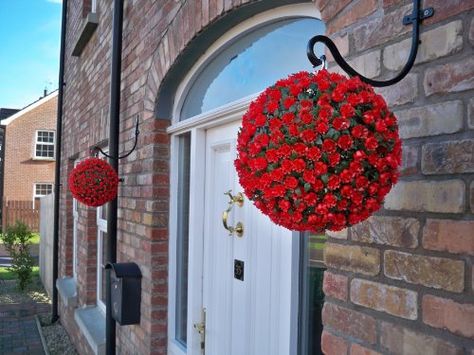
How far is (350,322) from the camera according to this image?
1.57m

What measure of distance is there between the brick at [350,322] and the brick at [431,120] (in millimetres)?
600

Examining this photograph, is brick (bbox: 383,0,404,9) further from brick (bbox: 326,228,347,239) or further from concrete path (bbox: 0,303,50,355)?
concrete path (bbox: 0,303,50,355)

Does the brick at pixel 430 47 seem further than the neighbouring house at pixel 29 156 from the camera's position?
No

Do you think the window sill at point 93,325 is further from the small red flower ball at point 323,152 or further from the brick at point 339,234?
the small red flower ball at point 323,152

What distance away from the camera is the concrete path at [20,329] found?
5859 mm

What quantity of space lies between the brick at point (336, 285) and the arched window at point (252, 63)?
3.11 feet

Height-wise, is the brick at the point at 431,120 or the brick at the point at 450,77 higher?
the brick at the point at 450,77

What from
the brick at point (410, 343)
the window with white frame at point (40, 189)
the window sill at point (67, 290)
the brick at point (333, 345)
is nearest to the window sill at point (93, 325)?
the window sill at point (67, 290)

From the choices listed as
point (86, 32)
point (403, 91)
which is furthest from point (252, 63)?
point (86, 32)

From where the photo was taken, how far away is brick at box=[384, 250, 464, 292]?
1.25 meters

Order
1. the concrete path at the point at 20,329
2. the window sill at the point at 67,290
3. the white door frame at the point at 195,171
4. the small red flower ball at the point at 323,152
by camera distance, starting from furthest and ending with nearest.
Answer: the window sill at the point at 67,290 → the concrete path at the point at 20,329 → the white door frame at the point at 195,171 → the small red flower ball at the point at 323,152

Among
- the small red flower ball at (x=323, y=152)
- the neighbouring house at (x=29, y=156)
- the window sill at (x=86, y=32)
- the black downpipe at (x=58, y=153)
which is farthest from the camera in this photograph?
the neighbouring house at (x=29, y=156)

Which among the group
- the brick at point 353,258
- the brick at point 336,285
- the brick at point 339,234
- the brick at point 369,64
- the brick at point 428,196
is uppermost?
the brick at point 369,64

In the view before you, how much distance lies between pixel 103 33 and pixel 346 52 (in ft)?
12.6
